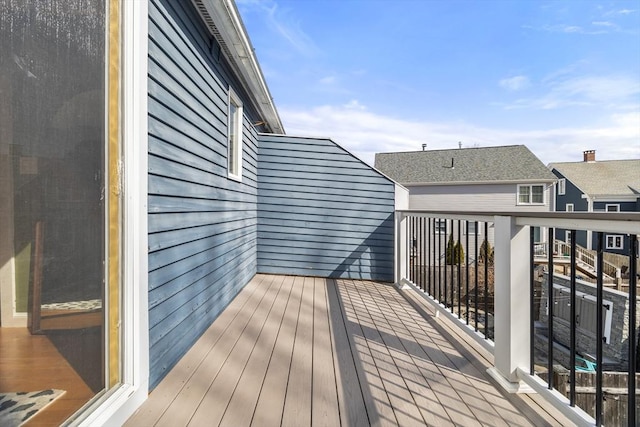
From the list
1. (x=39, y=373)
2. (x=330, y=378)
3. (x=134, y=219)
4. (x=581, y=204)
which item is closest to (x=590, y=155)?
(x=581, y=204)

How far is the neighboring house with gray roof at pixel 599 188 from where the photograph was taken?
15445 millimetres

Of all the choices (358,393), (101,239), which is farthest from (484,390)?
(101,239)

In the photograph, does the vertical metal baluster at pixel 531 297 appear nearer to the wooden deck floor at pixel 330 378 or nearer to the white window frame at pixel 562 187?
→ the wooden deck floor at pixel 330 378

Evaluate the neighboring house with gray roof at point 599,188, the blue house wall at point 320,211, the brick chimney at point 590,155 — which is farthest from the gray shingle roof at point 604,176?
the blue house wall at point 320,211

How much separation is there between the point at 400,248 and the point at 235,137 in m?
2.56

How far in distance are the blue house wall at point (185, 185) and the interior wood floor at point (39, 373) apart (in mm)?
497

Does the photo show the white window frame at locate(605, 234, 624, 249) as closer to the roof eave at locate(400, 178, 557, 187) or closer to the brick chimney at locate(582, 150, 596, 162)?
the brick chimney at locate(582, 150, 596, 162)

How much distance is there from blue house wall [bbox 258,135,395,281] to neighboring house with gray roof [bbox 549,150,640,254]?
49.6 ft

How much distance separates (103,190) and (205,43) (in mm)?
1775

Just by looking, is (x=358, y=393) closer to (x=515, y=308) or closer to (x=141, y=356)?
(x=515, y=308)

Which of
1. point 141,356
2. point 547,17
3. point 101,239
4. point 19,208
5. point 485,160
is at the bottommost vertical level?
point 141,356

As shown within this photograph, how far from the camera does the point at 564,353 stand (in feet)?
24.0

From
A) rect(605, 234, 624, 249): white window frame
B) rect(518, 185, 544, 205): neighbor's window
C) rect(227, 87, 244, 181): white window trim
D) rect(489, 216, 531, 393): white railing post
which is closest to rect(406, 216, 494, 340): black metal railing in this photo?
rect(489, 216, 531, 393): white railing post

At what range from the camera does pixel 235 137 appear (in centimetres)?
361
